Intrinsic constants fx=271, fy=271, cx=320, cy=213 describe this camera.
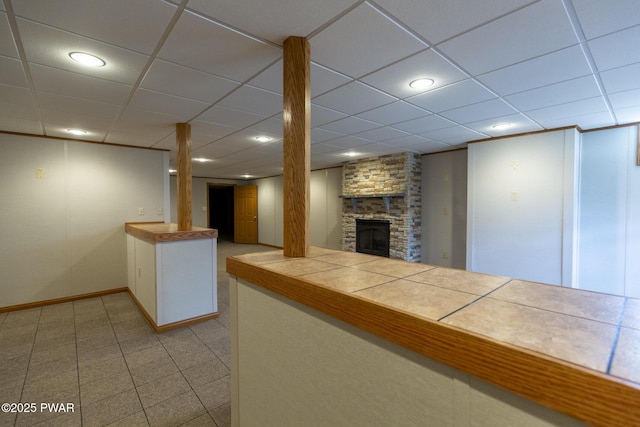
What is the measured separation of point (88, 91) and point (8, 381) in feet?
8.36

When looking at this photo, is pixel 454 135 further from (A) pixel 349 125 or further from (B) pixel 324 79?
(B) pixel 324 79

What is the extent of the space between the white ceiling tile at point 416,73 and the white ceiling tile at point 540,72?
285 mm

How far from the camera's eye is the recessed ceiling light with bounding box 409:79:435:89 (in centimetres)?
231

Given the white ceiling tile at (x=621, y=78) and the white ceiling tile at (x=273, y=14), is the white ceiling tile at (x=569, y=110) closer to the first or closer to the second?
the white ceiling tile at (x=621, y=78)

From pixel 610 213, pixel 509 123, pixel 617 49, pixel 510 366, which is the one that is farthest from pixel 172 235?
pixel 610 213

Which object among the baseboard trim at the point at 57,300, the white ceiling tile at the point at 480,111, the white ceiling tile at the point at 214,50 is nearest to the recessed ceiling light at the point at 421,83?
the white ceiling tile at the point at 480,111

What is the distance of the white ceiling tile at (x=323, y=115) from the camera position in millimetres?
2988

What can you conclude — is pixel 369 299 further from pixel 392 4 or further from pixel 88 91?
pixel 88 91

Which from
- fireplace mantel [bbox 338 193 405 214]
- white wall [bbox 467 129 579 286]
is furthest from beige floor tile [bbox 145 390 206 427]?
fireplace mantel [bbox 338 193 405 214]

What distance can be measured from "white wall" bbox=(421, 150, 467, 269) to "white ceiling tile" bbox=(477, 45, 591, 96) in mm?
2884

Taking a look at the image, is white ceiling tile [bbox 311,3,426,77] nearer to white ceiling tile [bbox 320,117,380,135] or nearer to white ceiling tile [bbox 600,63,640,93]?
white ceiling tile [bbox 320,117,380,135]

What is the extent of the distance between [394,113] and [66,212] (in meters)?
5.04

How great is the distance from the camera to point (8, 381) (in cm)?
223

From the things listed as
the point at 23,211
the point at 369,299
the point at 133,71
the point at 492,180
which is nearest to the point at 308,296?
the point at 369,299
